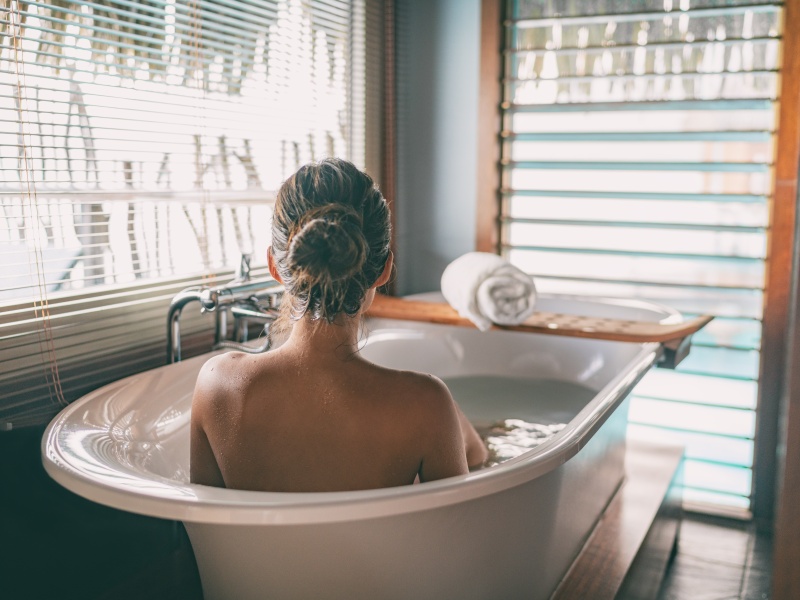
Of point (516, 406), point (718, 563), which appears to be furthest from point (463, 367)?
point (718, 563)

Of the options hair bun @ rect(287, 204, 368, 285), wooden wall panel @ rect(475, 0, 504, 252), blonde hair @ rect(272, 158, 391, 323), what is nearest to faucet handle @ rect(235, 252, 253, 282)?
blonde hair @ rect(272, 158, 391, 323)

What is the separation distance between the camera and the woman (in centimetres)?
133

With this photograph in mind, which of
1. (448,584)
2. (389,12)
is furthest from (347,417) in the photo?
(389,12)

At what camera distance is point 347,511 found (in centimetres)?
115

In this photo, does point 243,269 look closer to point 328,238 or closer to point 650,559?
point 328,238

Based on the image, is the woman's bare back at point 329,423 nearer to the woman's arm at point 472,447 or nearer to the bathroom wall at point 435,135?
the woman's arm at point 472,447

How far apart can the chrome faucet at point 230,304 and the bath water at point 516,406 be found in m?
0.74

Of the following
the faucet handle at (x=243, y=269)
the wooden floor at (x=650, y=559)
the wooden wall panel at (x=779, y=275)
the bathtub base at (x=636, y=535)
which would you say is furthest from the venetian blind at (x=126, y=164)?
the wooden wall panel at (x=779, y=275)

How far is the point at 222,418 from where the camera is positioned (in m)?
1.39

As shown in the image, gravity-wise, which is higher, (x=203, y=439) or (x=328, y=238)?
(x=328, y=238)

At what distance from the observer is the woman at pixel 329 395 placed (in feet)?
4.35

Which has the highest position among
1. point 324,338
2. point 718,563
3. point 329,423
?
point 324,338

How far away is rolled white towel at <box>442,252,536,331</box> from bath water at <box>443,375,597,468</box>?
0.86 ft

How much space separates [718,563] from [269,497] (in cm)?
→ 203
